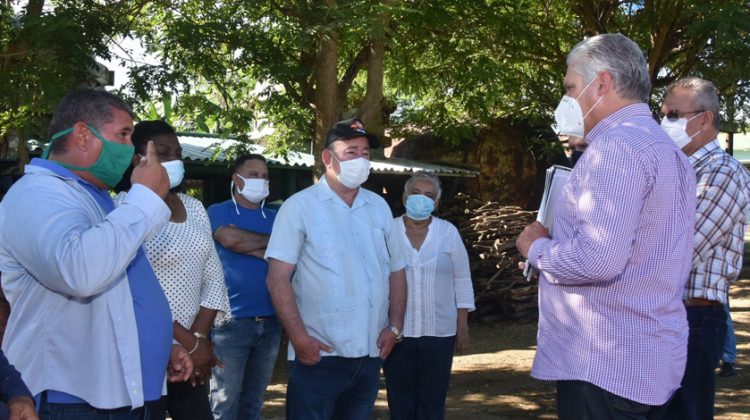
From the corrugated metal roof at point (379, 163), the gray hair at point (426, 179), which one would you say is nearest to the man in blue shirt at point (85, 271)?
the gray hair at point (426, 179)

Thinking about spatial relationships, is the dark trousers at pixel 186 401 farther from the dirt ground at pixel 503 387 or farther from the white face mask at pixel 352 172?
the dirt ground at pixel 503 387

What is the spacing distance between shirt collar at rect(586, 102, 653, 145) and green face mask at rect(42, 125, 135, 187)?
166 centimetres

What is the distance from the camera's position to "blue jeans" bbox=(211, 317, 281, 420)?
5188 mm

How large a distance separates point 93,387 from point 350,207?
1.98 meters

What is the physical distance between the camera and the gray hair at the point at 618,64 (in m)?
2.96

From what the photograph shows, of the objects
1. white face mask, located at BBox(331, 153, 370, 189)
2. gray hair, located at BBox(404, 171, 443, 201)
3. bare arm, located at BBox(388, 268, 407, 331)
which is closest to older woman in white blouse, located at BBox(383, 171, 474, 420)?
gray hair, located at BBox(404, 171, 443, 201)

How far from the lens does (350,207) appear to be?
455cm

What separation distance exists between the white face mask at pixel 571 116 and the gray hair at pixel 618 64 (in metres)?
0.06

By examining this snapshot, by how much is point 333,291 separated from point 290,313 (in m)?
0.24

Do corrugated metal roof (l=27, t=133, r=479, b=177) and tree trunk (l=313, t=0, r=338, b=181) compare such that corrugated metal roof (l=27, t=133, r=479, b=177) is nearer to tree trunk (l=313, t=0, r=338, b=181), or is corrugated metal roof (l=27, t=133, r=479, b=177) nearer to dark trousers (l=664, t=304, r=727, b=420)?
tree trunk (l=313, t=0, r=338, b=181)

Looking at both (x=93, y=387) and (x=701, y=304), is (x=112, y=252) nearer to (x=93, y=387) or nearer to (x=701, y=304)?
(x=93, y=387)

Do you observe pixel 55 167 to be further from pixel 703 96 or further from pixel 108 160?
pixel 703 96

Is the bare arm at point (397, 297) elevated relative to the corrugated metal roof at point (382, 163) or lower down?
lower down

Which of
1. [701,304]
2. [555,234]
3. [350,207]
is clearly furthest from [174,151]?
[701,304]
